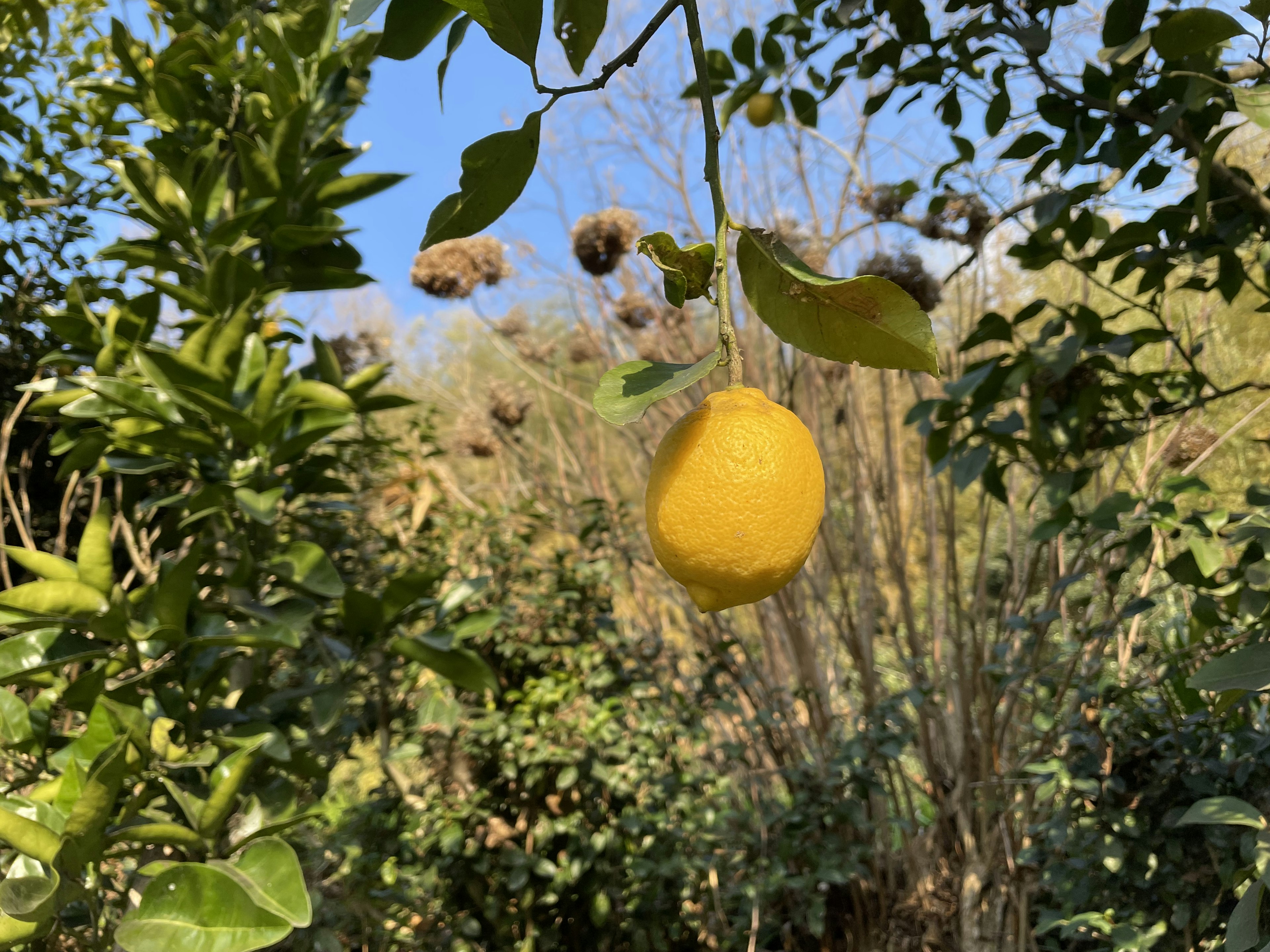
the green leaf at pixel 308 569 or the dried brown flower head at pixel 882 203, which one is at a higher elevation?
the dried brown flower head at pixel 882 203

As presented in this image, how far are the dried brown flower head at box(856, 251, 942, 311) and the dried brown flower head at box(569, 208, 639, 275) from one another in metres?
0.48

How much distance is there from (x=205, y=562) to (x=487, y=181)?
618 millimetres

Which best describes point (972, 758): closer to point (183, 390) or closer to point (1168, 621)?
point (1168, 621)

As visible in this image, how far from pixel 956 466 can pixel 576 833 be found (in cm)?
83

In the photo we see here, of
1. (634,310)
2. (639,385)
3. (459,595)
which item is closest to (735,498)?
(639,385)

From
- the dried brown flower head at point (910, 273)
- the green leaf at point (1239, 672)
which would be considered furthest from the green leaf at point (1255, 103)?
the dried brown flower head at point (910, 273)

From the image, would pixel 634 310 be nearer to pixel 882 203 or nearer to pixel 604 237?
pixel 604 237

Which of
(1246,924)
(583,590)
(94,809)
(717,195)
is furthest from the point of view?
(583,590)

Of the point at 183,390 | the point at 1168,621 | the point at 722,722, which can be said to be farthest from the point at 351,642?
the point at 1168,621

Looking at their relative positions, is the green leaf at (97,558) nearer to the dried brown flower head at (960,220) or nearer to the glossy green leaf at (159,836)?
the glossy green leaf at (159,836)

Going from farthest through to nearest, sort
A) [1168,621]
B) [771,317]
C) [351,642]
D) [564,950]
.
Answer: [1168,621] < [564,950] < [351,642] < [771,317]

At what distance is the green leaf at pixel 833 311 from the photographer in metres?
0.26

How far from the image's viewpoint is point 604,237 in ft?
4.92

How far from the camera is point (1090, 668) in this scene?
1.04 meters
